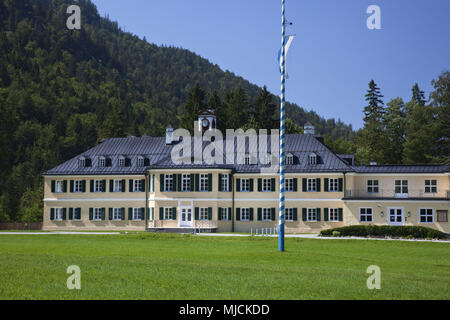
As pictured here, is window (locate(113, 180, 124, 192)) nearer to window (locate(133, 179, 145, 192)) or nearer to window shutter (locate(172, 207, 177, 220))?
window (locate(133, 179, 145, 192))

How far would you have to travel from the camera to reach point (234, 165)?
54531mm

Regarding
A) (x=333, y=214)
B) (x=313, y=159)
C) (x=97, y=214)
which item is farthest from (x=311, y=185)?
(x=97, y=214)

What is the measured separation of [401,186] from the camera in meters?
51.2

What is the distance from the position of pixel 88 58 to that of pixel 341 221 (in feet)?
415

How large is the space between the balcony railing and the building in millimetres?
83

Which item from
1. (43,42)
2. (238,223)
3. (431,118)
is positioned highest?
(43,42)

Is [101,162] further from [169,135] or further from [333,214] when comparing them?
[333,214]

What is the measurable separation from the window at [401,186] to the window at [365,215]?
3575 mm

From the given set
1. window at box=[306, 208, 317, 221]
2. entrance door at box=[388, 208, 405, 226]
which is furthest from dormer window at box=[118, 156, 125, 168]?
entrance door at box=[388, 208, 405, 226]

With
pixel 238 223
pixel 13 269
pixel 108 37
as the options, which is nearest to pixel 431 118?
pixel 238 223

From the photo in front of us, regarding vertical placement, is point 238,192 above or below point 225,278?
above

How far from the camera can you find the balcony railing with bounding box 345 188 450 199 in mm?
50188

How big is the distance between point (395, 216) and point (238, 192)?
43.7 feet
